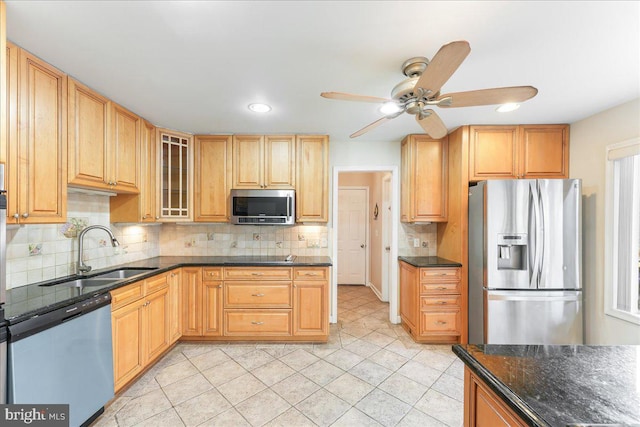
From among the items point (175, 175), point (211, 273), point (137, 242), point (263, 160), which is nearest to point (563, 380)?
point (211, 273)

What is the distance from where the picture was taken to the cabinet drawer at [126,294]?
1941 millimetres

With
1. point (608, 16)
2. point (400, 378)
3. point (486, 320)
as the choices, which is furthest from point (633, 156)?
point (400, 378)

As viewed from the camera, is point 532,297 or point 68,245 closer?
point 68,245

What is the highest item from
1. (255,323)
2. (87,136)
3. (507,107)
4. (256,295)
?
(507,107)

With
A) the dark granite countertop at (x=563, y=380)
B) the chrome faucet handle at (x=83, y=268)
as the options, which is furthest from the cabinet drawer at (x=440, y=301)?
the chrome faucet handle at (x=83, y=268)

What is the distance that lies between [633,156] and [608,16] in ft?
5.24

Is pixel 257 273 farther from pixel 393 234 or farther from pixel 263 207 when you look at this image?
pixel 393 234

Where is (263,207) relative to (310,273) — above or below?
above

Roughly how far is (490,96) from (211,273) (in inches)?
115

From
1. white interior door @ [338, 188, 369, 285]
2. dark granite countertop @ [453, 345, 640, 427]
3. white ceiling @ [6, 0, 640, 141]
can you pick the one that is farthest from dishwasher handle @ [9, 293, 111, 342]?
white interior door @ [338, 188, 369, 285]

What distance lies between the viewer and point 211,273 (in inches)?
113

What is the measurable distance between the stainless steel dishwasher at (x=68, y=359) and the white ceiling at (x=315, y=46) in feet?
5.21

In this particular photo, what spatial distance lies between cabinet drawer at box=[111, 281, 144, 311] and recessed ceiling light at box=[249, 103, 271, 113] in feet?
6.04

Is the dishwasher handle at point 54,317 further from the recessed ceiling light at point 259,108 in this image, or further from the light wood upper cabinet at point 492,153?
the light wood upper cabinet at point 492,153
